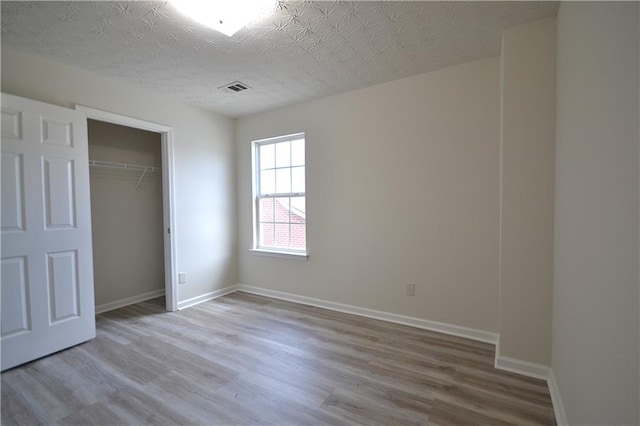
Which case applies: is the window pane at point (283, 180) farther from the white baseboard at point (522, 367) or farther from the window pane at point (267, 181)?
the white baseboard at point (522, 367)

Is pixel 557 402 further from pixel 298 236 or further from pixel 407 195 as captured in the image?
pixel 298 236

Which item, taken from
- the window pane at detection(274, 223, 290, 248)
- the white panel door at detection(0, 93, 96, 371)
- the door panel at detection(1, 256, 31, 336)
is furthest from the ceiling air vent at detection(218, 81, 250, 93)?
the door panel at detection(1, 256, 31, 336)

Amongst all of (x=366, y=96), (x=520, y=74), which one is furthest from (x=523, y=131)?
(x=366, y=96)

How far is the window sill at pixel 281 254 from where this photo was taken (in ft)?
11.8

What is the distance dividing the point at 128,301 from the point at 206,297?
0.98 meters

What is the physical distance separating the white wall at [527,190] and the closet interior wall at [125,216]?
4.14 m

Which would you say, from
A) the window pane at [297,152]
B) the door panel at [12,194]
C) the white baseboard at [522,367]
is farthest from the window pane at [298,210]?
the door panel at [12,194]

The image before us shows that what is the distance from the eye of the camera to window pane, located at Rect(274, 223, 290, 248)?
12.6 feet

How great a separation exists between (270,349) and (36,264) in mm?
2027

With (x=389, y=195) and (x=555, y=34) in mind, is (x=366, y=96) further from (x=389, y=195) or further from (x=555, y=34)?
(x=555, y=34)

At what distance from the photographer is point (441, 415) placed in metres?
1.66

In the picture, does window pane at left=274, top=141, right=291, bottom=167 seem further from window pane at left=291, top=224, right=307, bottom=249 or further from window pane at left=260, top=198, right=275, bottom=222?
window pane at left=291, top=224, right=307, bottom=249

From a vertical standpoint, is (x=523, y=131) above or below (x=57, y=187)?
above

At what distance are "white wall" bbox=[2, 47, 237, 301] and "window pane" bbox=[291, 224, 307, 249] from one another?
1.01m
